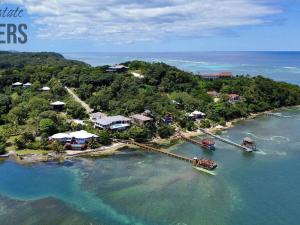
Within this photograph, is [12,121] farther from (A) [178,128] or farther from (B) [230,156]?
(B) [230,156]

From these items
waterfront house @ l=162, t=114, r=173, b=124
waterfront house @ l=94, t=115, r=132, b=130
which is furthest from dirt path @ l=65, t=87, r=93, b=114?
waterfront house @ l=162, t=114, r=173, b=124

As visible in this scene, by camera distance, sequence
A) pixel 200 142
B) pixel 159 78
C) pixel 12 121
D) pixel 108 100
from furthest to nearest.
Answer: pixel 159 78
pixel 108 100
pixel 12 121
pixel 200 142

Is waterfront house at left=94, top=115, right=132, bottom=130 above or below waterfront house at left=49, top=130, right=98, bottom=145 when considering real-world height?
above

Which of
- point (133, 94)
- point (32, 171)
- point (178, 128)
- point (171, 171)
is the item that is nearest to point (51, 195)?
point (32, 171)

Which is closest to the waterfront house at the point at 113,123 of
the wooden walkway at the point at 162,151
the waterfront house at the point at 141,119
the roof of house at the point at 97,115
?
the waterfront house at the point at 141,119

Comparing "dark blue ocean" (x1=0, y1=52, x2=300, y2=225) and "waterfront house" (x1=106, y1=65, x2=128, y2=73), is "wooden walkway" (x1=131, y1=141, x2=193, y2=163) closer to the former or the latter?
"dark blue ocean" (x1=0, y1=52, x2=300, y2=225)

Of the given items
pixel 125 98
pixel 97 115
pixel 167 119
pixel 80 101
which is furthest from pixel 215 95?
pixel 97 115
